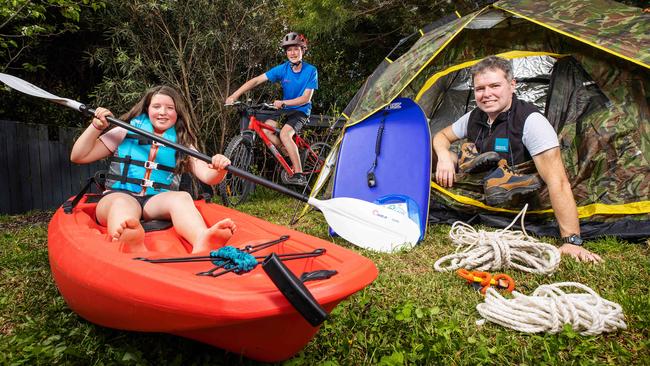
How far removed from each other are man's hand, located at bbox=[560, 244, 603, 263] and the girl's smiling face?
2.15m

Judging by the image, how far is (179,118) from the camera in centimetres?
233

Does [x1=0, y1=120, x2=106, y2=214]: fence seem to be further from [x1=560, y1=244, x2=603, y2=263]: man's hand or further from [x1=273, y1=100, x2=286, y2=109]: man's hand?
[x1=560, y1=244, x2=603, y2=263]: man's hand

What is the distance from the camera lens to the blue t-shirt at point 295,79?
164 inches

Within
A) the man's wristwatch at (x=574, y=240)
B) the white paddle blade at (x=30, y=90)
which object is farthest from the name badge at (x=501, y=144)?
the white paddle blade at (x=30, y=90)

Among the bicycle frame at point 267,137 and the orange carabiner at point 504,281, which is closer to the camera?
the orange carabiner at point 504,281

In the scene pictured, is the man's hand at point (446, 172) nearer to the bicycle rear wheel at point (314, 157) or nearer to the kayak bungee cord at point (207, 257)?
the kayak bungee cord at point (207, 257)

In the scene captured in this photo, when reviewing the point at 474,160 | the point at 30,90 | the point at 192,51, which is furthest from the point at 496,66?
the point at 192,51

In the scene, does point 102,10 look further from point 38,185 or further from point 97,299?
point 97,299

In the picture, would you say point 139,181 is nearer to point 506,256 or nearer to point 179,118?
point 179,118

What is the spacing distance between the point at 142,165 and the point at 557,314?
1878mm

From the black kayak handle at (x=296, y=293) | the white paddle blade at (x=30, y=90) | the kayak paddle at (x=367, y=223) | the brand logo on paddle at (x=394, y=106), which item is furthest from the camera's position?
the brand logo on paddle at (x=394, y=106)

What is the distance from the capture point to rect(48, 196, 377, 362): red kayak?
1.04 meters

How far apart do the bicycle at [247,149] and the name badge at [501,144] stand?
182 centimetres

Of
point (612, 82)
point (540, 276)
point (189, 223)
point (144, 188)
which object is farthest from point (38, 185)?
point (612, 82)
